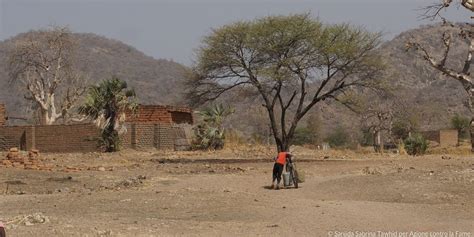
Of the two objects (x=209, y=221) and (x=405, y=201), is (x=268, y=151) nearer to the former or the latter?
(x=405, y=201)

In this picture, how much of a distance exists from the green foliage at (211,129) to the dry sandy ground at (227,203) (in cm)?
1596

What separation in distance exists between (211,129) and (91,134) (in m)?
6.98

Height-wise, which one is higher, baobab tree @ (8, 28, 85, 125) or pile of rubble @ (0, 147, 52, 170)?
baobab tree @ (8, 28, 85, 125)

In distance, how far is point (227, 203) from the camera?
1579cm

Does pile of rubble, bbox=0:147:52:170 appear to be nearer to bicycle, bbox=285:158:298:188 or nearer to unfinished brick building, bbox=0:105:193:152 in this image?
bicycle, bbox=285:158:298:188

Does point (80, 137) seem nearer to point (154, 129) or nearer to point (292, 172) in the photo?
point (154, 129)

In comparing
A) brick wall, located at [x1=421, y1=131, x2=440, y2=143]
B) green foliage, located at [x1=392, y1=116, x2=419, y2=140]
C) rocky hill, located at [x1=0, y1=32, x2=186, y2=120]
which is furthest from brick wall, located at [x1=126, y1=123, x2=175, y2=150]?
rocky hill, located at [x1=0, y1=32, x2=186, y2=120]

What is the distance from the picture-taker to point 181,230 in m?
11.6

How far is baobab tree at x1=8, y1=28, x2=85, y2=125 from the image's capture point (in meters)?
53.7

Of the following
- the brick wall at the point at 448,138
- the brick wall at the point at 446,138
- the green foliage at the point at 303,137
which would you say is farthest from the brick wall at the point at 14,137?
the green foliage at the point at 303,137

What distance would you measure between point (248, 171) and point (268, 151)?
1482 cm

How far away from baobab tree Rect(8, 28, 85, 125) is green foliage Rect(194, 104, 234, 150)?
1557 centimetres

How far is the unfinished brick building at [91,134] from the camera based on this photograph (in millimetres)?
40219

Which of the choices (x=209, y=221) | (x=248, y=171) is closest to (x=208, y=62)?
(x=248, y=171)
